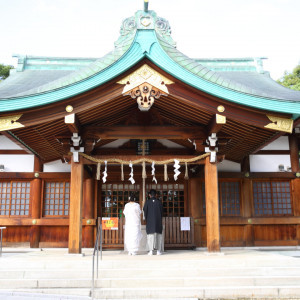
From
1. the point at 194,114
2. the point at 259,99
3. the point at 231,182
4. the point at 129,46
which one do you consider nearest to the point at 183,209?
the point at 231,182

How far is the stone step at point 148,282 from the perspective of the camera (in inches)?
252

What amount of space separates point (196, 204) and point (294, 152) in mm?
3601

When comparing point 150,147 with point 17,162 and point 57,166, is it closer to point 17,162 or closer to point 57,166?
point 57,166

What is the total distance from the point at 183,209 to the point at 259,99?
4.85 m

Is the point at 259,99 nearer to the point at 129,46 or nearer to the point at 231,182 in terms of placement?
the point at 129,46

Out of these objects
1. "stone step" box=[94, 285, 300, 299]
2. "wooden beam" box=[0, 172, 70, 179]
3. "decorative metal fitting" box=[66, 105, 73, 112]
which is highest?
"decorative metal fitting" box=[66, 105, 73, 112]

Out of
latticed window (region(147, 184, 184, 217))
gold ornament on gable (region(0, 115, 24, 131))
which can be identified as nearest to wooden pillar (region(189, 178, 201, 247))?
latticed window (region(147, 184, 184, 217))

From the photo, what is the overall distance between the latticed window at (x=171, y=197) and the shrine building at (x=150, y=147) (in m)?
0.03

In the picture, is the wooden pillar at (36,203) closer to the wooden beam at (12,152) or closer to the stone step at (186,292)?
the wooden beam at (12,152)

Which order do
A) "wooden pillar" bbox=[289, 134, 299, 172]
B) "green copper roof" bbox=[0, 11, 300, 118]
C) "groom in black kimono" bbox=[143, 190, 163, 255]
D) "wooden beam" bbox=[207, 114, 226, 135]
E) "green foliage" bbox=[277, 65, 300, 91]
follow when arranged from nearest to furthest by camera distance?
"green copper roof" bbox=[0, 11, 300, 118] → "wooden beam" bbox=[207, 114, 226, 135] → "groom in black kimono" bbox=[143, 190, 163, 255] → "wooden pillar" bbox=[289, 134, 299, 172] → "green foliage" bbox=[277, 65, 300, 91]

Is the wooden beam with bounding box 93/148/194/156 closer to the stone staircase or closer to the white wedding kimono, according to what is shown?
the white wedding kimono

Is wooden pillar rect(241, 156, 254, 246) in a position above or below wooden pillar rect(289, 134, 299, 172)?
below

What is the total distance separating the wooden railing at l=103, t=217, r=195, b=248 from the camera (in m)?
11.2

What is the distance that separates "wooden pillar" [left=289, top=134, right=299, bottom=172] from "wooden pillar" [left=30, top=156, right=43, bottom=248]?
7959mm
